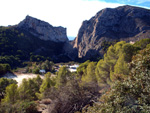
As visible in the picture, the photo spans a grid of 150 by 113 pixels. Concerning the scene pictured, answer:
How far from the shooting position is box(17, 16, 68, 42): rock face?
51.4 metres

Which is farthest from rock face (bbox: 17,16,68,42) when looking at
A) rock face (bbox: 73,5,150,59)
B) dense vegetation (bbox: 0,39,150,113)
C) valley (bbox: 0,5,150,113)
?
dense vegetation (bbox: 0,39,150,113)

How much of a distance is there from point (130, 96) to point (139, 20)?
45.8 metres

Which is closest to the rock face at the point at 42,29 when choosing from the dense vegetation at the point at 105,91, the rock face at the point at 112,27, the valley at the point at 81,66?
the valley at the point at 81,66

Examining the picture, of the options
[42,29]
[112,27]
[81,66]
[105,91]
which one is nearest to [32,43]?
[42,29]

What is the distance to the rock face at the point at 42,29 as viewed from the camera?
2023 inches

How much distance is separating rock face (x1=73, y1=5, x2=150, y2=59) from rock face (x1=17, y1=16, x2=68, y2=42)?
1516cm

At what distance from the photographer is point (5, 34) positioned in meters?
40.3

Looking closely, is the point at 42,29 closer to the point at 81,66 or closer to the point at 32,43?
the point at 32,43

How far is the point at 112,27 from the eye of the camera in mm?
46500

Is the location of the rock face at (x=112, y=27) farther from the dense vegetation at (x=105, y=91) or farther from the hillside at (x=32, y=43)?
the dense vegetation at (x=105, y=91)

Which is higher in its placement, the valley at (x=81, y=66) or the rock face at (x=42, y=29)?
the rock face at (x=42, y=29)

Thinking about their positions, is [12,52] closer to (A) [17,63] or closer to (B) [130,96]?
(A) [17,63]

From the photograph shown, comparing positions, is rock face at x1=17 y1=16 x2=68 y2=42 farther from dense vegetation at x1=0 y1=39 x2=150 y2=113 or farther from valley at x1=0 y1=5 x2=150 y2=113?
dense vegetation at x1=0 y1=39 x2=150 y2=113

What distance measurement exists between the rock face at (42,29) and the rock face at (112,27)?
1516 cm
